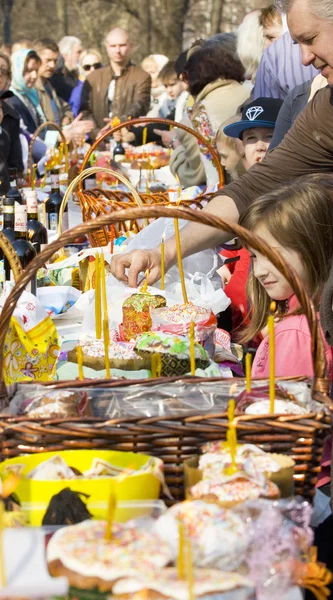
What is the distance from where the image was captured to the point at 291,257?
6.60 feet

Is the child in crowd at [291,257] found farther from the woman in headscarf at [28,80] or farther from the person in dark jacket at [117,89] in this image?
the person in dark jacket at [117,89]

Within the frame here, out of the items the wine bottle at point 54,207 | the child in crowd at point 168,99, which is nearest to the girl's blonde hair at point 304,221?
the wine bottle at point 54,207

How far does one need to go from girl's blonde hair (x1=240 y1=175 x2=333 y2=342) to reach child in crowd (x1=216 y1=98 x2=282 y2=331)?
80 centimetres

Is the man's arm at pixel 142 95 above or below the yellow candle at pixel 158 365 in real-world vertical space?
above

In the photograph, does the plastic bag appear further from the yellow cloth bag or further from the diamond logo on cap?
the diamond logo on cap

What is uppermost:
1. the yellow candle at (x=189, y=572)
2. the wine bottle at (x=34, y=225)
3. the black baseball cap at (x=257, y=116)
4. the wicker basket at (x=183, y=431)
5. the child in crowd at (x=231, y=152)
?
the black baseball cap at (x=257, y=116)

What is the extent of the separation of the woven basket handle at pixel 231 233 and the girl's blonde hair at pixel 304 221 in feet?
2.53

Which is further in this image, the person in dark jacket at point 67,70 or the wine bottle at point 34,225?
the person in dark jacket at point 67,70

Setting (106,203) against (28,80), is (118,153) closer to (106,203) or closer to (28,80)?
(28,80)

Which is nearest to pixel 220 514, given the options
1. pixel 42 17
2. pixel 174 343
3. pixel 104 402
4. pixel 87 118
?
pixel 104 402

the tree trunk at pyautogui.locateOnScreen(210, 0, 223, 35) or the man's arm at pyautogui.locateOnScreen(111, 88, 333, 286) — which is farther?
the tree trunk at pyautogui.locateOnScreen(210, 0, 223, 35)

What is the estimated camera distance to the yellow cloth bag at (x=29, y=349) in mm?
1850

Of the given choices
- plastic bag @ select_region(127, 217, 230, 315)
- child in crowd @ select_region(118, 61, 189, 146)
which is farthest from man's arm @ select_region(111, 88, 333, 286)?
child in crowd @ select_region(118, 61, 189, 146)

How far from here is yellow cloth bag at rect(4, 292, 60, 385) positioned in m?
1.85
